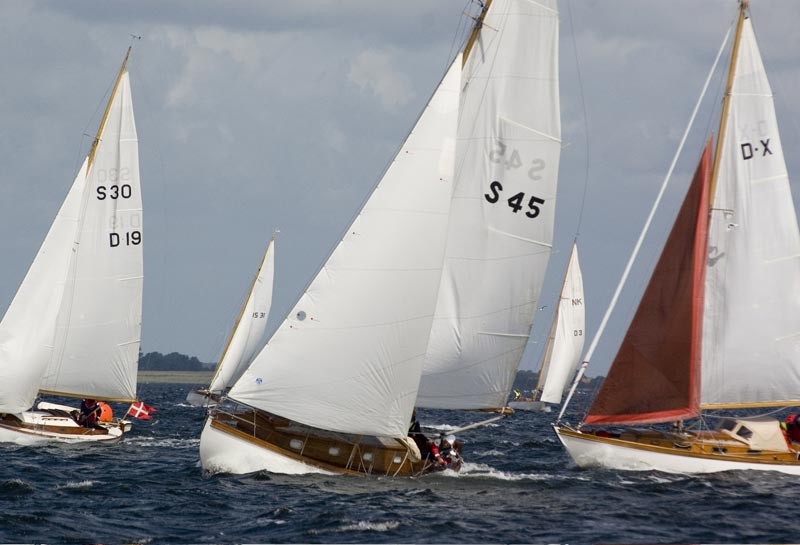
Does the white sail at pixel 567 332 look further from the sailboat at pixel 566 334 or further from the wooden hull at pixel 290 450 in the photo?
the wooden hull at pixel 290 450

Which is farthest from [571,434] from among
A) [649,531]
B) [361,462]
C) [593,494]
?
[649,531]

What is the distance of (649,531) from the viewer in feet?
74.4

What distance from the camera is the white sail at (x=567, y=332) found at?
243 ft

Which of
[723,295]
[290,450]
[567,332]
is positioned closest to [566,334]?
[567,332]

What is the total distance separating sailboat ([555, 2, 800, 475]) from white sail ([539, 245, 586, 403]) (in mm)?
38930

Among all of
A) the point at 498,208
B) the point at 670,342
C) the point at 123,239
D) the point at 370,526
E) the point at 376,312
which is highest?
the point at 123,239

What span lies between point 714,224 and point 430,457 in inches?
424

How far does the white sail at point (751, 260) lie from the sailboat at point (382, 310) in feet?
23.2

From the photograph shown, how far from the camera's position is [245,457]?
27844 mm

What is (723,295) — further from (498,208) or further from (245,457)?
(245,457)

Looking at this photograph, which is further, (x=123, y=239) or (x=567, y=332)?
(x=567, y=332)

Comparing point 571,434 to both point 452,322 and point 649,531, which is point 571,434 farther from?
point 649,531

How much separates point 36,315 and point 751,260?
74.9 ft

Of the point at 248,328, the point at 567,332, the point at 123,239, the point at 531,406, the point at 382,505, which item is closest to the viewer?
the point at 382,505
